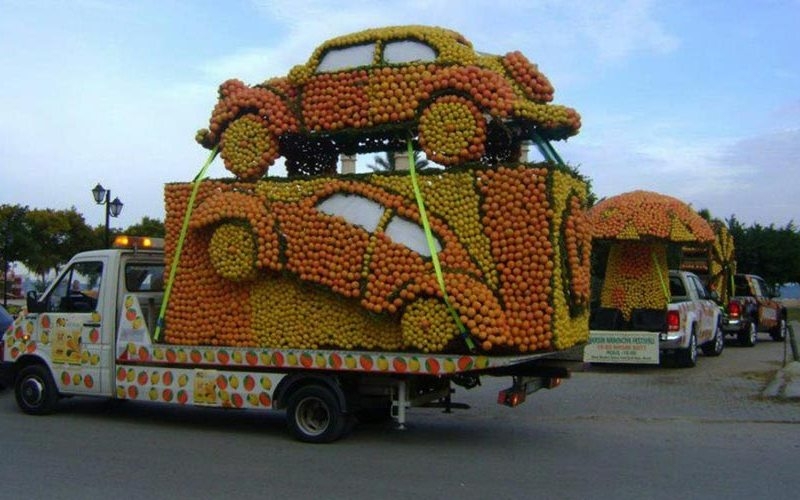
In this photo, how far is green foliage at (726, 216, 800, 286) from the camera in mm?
34062

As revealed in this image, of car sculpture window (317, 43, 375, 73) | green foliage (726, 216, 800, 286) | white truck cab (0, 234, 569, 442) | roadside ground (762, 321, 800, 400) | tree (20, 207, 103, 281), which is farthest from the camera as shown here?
green foliage (726, 216, 800, 286)

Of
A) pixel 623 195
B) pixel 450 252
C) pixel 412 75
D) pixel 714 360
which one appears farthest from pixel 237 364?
pixel 714 360

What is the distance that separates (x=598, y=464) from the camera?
790 cm

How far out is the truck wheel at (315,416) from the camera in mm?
8750

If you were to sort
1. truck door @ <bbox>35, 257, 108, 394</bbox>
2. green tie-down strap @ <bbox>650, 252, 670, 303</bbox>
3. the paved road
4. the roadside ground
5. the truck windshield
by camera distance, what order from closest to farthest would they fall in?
the paved road, truck door @ <bbox>35, 257, 108, 394</bbox>, the truck windshield, the roadside ground, green tie-down strap @ <bbox>650, 252, 670, 303</bbox>

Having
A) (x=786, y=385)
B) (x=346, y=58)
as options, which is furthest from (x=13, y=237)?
(x=786, y=385)

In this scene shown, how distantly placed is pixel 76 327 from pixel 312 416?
3.38m

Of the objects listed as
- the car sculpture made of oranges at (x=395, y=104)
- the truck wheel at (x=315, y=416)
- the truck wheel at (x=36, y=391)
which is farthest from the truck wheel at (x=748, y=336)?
the truck wheel at (x=36, y=391)

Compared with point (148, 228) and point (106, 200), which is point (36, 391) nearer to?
point (106, 200)

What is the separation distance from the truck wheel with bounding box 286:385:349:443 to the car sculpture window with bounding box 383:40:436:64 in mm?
3597

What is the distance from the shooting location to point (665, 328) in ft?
51.4

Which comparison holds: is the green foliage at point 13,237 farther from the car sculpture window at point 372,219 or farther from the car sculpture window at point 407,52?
the car sculpture window at point 407,52

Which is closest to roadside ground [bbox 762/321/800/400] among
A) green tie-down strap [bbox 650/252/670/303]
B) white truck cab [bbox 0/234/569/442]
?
green tie-down strap [bbox 650/252/670/303]

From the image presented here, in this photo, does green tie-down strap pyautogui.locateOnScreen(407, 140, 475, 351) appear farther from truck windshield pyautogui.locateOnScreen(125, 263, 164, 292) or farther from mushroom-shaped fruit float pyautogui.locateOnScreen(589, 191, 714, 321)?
mushroom-shaped fruit float pyautogui.locateOnScreen(589, 191, 714, 321)
